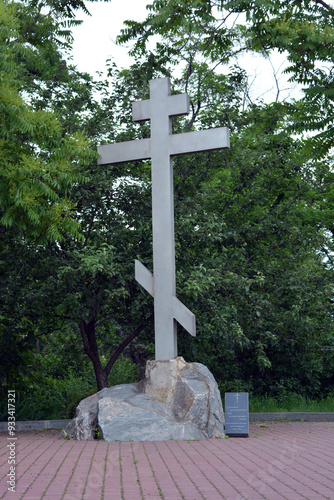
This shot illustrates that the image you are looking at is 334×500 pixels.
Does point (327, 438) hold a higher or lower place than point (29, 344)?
lower

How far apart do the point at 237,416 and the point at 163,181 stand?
4.28 meters

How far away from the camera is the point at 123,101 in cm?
1371

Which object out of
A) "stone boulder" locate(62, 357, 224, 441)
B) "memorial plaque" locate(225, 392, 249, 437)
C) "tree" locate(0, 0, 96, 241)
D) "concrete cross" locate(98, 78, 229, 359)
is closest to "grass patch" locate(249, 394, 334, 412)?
"memorial plaque" locate(225, 392, 249, 437)

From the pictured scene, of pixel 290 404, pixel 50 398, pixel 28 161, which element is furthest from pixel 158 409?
pixel 290 404

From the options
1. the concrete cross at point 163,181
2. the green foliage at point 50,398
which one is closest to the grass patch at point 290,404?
the green foliage at point 50,398

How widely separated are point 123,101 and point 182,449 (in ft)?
27.5

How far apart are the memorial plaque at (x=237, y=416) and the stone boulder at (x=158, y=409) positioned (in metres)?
0.20

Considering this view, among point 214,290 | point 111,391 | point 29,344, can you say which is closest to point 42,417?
point 29,344

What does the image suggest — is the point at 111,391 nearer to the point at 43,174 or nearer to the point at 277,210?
the point at 43,174

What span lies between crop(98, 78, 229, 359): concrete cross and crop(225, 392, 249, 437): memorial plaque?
1300 mm

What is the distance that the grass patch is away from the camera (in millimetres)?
14626

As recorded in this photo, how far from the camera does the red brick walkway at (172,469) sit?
18.7ft

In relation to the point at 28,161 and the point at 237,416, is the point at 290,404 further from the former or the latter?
the point at 28,161

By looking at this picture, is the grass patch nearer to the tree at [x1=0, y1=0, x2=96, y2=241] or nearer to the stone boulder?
the stone boulder
